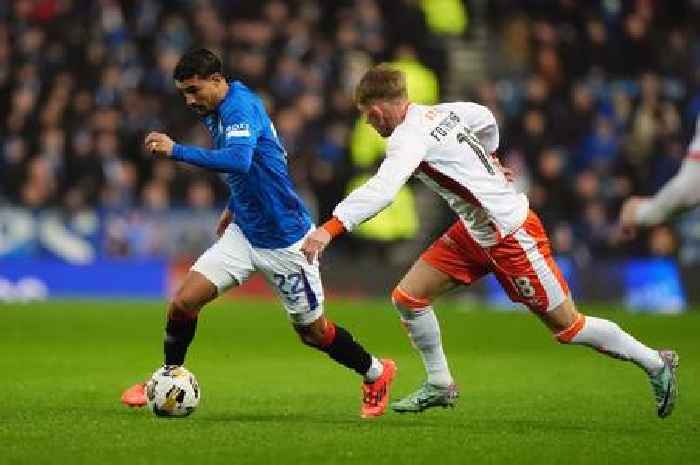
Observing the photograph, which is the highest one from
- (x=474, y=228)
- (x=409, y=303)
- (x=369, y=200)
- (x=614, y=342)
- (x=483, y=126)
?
(x=483, y=126)

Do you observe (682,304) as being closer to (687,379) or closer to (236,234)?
(687,379)

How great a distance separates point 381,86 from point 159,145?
126cm

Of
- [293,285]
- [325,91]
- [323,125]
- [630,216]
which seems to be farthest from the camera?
[325,91]

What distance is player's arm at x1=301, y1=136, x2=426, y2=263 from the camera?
8398 millimetres

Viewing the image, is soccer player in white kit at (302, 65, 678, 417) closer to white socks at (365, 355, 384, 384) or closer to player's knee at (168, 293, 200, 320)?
white socks at (365, 355, 384, 384)

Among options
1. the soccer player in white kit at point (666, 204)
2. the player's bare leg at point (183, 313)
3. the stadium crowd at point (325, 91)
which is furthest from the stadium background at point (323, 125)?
the soccer player in white kit at point (666, 204)

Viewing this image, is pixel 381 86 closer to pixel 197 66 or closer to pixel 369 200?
pixel 369 200

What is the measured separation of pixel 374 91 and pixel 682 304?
12.3m

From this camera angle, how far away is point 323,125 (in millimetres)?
22062

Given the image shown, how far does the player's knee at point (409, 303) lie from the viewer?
32.0 feet

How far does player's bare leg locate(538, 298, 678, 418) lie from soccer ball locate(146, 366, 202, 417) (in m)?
2.09

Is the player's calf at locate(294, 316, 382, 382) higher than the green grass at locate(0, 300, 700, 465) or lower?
higher

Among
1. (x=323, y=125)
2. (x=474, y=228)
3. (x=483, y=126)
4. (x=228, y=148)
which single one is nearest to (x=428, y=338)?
(x=474, y=228)

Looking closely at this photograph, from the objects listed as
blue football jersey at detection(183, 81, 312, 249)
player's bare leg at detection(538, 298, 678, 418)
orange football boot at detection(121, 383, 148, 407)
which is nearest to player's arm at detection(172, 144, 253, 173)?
blue football jersey at detection(183, 81, 312, 249)
